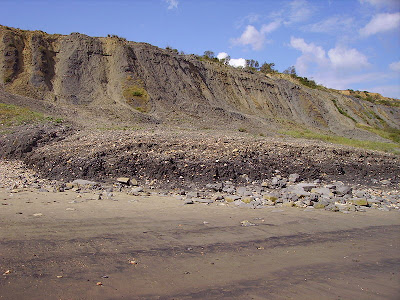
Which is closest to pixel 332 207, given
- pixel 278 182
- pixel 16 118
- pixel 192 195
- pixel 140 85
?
pixel 278 182

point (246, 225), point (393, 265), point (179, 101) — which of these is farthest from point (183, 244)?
point (179, 101)

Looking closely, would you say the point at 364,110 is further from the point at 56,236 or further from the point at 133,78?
the point at 56,236

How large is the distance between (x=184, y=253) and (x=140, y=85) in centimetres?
2709

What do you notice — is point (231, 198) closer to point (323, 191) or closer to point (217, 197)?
point (217, 197)

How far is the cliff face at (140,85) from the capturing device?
27.4 meters

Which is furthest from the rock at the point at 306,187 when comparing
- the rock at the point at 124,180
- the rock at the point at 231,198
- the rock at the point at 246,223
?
A: the rock at the point at 124,180

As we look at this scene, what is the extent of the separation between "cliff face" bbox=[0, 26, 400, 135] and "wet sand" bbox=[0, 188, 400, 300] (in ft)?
55.3

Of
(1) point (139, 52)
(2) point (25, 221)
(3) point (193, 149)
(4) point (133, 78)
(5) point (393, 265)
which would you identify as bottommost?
(5) point (393, 265)

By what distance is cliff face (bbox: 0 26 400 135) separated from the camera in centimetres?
2742

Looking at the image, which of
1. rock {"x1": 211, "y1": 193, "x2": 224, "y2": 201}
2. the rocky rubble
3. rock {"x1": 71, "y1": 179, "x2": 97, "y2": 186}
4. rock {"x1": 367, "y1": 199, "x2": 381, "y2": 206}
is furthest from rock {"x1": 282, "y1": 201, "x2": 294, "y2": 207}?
rock {"x1": 71, "y1": 179, "x2": 97, "y2": 186}

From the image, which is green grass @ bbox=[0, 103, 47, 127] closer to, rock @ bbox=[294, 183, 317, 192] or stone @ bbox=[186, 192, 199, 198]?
stone @ bbox=[186, 192, 199, 198]

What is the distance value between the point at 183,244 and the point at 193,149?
7039mm

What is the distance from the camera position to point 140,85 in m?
30.8

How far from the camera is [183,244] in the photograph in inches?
218
